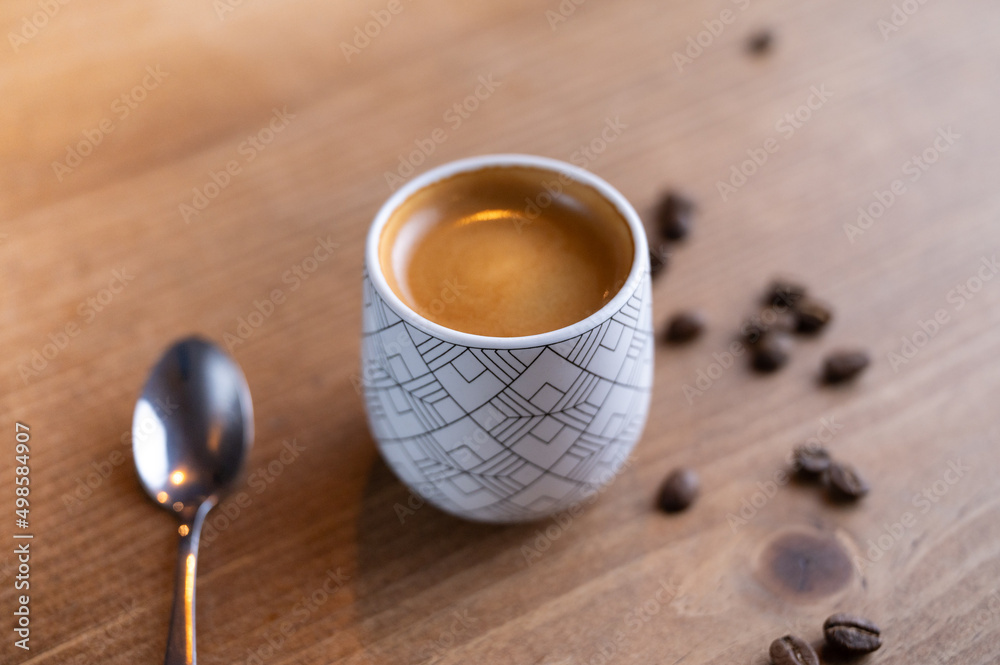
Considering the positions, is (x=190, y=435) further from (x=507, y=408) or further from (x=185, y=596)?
(x=507, y=408)

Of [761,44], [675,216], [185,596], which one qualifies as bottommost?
[185,596]

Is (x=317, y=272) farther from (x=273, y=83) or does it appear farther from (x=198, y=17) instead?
(x=198, y=17)

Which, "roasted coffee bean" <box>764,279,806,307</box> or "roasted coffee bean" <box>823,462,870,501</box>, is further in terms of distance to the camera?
"roasted coffee bean" <box>764,279,806,307</box>

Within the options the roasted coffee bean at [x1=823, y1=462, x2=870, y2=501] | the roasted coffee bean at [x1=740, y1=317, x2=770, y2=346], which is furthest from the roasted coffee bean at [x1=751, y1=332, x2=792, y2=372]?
the roasted coffee bean at [x1=823, y1=462, x2=870, y2=501]

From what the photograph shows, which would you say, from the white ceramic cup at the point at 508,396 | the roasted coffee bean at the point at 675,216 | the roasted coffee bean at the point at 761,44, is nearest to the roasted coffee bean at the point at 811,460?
the white ceramic cup at the point at 508,396

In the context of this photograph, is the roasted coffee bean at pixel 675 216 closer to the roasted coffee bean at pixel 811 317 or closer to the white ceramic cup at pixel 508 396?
the roasted coffee bean at pixel 811 317

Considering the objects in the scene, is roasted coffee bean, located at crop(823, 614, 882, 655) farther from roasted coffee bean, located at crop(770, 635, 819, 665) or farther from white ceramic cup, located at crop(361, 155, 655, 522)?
white ceramic cup, located at crop(361, 155, 655, 522)

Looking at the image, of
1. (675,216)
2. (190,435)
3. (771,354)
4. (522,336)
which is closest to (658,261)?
(675,216)
